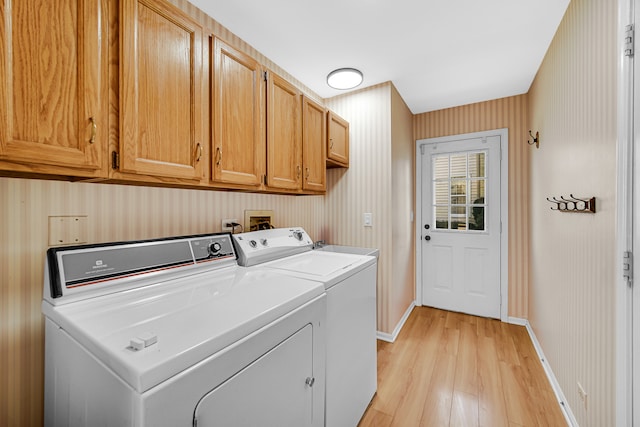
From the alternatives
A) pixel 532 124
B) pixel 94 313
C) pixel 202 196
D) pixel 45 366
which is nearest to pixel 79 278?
pixel 94 313

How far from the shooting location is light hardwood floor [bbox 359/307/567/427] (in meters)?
1.65

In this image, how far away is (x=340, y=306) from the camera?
1.36 metres

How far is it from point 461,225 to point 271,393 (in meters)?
2.98

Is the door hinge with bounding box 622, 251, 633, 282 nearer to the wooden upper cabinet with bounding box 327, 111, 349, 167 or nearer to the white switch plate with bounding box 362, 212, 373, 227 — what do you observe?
the white switch plate with bounding box 362, 212, 373, 227

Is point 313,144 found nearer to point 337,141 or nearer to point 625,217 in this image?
point 337,141

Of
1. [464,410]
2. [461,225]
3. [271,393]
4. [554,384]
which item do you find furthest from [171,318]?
[461,225]

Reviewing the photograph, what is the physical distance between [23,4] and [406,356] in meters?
2.90

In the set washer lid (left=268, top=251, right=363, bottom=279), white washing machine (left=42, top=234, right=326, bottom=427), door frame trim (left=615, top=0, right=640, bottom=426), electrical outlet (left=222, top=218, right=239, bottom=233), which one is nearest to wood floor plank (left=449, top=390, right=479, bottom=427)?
door frame trim (left=615, top=0, right=640, bottom=426)

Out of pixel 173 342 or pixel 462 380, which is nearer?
pixel 173 342

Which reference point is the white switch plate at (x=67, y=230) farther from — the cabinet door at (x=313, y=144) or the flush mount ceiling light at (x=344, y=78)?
the flush mount ceiling light at (x=344, y=78)

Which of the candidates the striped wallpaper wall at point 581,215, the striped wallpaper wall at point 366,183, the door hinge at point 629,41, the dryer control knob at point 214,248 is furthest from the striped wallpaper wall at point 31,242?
the striped wallpaper wall at point 581,215

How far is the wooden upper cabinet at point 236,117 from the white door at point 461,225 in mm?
2450

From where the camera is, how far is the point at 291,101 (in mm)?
1858

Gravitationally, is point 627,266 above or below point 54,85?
below
